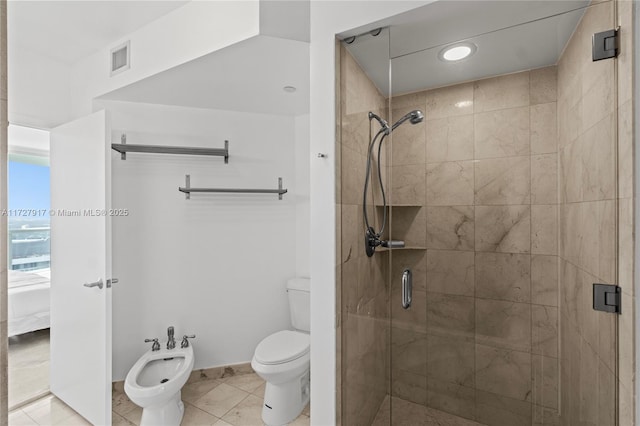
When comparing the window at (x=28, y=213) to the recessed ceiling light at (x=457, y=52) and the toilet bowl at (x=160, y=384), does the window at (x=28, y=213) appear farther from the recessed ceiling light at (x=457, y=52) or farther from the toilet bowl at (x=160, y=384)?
the recessed ceiling light at (x=457, y=52)

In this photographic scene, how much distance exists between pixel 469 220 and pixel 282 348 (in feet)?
4.57

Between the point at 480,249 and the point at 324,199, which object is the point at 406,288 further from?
the point at 324,199

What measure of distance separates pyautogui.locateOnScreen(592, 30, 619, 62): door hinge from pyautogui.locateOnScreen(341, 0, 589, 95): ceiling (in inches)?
7.4

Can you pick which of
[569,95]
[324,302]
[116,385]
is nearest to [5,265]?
[324,302]

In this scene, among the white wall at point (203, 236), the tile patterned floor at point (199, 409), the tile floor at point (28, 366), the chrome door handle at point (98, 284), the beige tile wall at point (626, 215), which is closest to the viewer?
the beige tile wall at point (626, 215)

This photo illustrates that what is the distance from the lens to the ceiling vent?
1.96 metres

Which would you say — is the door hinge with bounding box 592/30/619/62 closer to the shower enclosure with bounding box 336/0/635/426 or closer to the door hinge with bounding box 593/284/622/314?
the shower enclosure with bounding box 336/0/635/426

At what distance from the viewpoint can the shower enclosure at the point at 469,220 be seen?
125 centimetres

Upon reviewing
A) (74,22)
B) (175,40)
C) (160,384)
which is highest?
(74,22)

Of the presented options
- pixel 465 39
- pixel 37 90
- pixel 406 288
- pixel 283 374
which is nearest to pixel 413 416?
pixel 406 288

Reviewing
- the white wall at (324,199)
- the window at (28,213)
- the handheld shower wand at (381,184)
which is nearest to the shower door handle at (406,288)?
the handheld shower wand at (381,184)

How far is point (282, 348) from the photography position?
195 centimetres

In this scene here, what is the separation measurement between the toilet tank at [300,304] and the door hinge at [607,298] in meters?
1.72

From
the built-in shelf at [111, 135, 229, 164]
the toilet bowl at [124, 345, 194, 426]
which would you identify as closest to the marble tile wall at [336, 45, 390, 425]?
the toilet bowl at [124, 345, 194, 426]
